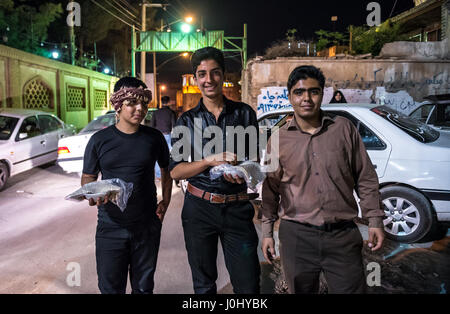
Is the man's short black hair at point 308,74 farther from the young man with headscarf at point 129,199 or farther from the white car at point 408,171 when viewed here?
the white car at point 408,171

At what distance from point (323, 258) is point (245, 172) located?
687mm

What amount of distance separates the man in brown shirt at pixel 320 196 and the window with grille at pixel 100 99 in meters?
22.4

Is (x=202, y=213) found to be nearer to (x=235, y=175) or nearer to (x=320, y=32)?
(x=235, y=175)

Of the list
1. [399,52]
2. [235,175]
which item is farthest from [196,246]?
[399,52]

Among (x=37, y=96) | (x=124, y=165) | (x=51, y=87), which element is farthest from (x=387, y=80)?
(x=51, y=87)

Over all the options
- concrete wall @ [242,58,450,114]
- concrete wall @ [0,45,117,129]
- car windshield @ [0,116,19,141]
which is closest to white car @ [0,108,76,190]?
car windshield @ [0,116,19,141]

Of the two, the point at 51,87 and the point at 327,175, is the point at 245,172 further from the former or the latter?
the point at 51,87

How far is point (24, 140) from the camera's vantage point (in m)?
7.50

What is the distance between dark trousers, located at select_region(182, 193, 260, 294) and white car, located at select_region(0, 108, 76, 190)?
6.25m

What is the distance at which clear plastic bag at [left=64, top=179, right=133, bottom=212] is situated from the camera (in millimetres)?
2031

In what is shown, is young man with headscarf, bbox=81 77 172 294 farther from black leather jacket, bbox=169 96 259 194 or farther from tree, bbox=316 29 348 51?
tree, bbox=316 29 348 51

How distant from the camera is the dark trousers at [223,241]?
217 centimetres

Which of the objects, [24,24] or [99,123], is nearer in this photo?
[99,123]
